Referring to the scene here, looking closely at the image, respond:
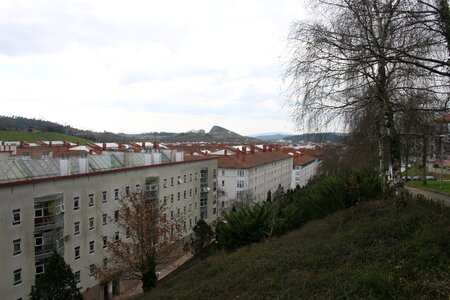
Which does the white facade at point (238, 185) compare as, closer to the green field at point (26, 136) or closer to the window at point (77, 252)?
the window at point (77, 252)

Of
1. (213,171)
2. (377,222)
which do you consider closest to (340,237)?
(377,222)

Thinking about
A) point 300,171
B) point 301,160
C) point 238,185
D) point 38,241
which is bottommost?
point 300,171

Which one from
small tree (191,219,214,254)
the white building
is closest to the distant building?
the white building

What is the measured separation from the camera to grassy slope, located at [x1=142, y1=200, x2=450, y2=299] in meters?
6.21

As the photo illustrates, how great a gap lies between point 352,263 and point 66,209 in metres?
20.5

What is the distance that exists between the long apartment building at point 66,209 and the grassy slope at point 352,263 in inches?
535

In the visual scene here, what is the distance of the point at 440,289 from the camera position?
18.4 feet

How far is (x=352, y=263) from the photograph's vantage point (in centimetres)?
757

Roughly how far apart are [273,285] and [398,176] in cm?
499

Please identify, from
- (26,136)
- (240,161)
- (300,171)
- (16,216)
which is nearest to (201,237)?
(16,216)

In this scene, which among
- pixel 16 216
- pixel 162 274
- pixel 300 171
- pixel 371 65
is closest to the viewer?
pixel 371 65

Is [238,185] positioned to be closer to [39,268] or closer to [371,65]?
[39,268]

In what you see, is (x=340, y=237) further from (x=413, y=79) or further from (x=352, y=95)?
(x=413, y=79)

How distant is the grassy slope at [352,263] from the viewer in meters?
6.21
